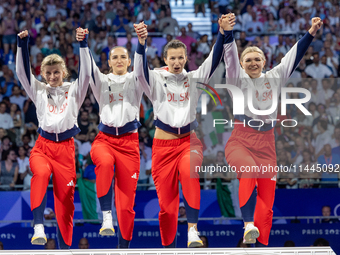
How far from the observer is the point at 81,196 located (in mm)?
8078

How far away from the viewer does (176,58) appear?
5.77 metres

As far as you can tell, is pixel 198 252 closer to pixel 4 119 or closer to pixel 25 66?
pixel 25 66

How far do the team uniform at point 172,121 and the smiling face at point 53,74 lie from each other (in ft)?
3.43

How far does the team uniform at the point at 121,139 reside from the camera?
589 centimetres

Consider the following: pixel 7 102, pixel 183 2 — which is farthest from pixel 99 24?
pixel 7 102

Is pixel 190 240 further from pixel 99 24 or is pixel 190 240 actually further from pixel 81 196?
pixel 99 24

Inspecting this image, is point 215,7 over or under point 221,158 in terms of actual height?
over

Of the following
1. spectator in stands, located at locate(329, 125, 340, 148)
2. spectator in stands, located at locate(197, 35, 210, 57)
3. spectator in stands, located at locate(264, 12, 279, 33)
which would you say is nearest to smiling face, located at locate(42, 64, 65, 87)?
spectator in stands, located at locate(329, 125, 340, 148)

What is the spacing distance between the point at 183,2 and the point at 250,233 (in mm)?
9912

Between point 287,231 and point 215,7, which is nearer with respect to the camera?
point 287,231

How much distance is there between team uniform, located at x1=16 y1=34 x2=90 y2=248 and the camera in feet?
19.0

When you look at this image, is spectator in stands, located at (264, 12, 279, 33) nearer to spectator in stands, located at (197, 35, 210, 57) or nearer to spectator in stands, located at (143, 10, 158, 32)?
spectator in stands, located at (197, 35, 210, 57)

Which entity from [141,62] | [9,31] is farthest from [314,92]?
[9,31]

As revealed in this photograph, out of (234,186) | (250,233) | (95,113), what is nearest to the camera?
(250,233)
